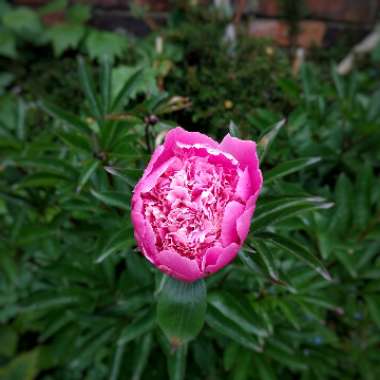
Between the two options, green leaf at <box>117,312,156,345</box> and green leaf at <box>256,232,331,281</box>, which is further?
green leaf at <box>117,312,156,345</box>

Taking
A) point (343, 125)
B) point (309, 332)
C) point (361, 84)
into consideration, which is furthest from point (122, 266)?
point (361, 84)

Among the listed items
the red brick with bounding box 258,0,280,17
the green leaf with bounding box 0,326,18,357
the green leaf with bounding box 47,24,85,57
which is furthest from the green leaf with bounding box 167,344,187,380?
the red brick with bounding box 258,0,280,17

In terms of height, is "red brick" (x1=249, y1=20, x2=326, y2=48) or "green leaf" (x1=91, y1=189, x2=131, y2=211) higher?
"green leaf" (x1=91, y1=189, x2=131, y2=211)

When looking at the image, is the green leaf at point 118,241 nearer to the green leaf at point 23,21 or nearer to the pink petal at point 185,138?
the pink petal at point 185,138

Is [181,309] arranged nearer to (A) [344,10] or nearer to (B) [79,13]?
(B) [79,13]

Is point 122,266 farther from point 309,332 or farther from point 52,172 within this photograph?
point 309,332

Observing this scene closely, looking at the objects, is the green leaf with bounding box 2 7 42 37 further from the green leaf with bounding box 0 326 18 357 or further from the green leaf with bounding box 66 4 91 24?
the green leaf with bounding box 0 326 18 357

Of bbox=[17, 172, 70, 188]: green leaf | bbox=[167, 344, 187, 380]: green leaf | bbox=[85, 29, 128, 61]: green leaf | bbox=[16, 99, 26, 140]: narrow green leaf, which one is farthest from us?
bbox=[85, 29, 128, 61]: green leaf

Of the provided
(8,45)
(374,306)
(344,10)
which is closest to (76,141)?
(374,306)
